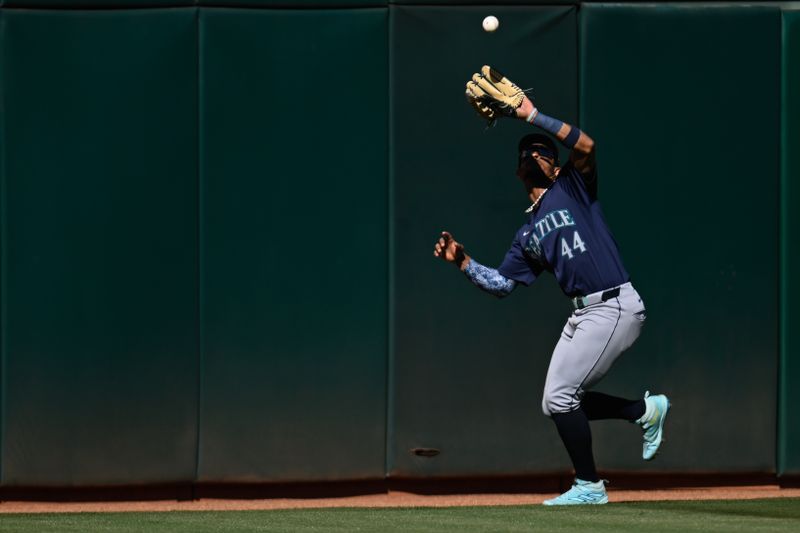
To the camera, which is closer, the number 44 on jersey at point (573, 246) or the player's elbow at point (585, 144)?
the player's elbow at point (585, 144)

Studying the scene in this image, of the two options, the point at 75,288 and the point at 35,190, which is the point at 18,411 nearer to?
the point at 75,288

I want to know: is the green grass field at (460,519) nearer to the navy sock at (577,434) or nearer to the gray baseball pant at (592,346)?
the navy sock at (577,434)

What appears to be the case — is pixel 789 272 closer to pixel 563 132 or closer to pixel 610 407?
pixel 610 407

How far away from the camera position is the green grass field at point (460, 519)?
504cm

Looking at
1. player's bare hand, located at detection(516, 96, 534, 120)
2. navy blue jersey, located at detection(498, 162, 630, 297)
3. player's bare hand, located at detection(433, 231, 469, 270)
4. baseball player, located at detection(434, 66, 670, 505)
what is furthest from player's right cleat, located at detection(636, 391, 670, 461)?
player's bare hand, located at detection(516, 96, 534, 120)

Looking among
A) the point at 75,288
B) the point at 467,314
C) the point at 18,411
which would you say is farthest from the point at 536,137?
the point at 18,411

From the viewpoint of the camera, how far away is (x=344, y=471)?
6.79m

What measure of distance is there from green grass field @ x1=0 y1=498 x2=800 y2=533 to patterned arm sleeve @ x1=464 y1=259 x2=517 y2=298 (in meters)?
0.94

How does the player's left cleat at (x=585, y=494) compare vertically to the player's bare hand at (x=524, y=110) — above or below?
below

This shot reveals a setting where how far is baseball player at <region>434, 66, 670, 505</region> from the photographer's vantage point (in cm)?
555

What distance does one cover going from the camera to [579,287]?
18.5 feet

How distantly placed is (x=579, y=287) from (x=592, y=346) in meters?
0.25

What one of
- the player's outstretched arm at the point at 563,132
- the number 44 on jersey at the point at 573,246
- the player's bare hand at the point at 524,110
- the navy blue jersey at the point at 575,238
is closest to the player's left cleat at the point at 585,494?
the navy blue jersey at the point at 575,238

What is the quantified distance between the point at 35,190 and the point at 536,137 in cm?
249
